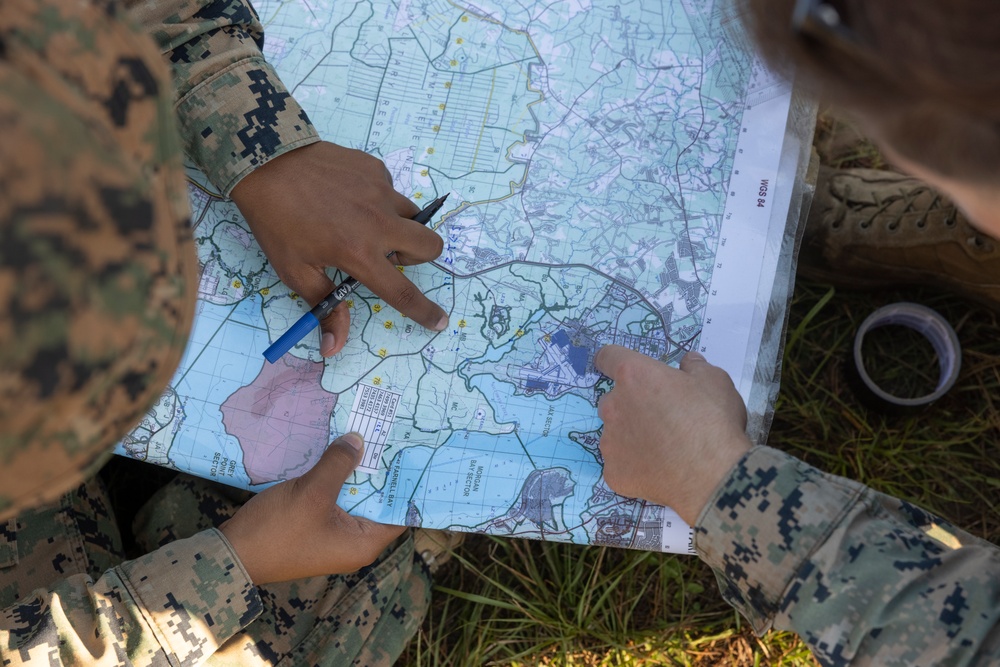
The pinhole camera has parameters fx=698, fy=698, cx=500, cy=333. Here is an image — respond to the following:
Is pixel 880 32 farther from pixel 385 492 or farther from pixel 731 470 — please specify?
pixel 385 492

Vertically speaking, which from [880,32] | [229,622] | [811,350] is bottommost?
[229,622]

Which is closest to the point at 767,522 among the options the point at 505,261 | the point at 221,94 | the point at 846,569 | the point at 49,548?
the point at 846,569

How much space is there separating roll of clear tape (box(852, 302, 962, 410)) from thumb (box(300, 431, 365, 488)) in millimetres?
1279

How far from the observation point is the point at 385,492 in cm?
132

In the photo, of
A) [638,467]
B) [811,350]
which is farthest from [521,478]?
[811,350]

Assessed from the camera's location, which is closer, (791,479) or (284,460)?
(791,479)

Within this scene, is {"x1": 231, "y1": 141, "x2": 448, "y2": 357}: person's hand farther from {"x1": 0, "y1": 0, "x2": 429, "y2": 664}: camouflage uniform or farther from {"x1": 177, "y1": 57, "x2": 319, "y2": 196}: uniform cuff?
{"x1": 0, "y1": 0, "x2": 429, "y2": 664}: camouflage uniform

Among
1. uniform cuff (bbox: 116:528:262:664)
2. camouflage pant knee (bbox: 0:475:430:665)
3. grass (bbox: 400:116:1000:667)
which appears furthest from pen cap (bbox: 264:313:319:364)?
grass (bbox: 400:116:1000:667)

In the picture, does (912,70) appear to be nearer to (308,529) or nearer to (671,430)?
(671,430)

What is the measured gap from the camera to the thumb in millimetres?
1267

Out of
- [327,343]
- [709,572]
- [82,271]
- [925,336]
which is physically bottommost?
[709,572]

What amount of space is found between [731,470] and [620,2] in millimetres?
1012

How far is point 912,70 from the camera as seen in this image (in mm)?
675

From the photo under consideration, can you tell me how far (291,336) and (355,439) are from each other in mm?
228
